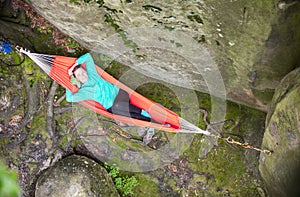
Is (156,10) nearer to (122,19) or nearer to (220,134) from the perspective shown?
(122,19)

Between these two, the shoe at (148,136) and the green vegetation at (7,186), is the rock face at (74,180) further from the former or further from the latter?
the green vegetation at (7,186)

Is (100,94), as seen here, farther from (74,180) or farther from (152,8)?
(152,8)

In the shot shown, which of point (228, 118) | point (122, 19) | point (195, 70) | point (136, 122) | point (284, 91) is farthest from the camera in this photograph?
point (228, 118)

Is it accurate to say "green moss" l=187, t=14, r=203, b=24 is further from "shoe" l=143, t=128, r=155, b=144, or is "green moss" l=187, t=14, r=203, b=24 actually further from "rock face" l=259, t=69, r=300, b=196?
"shoe" l=143, t=128, r=155, b=144

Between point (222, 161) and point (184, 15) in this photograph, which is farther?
point (222, 161)

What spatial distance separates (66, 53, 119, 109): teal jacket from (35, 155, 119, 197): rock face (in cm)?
77

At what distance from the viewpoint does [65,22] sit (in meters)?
3.73

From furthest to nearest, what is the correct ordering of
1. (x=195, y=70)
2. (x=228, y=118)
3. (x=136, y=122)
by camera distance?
(x=228, y=118)
(x=136, y=122)
(x=195, y=70)

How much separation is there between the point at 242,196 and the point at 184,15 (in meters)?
2.48

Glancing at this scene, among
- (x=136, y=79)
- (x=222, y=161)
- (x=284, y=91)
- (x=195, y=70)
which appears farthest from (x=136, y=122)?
(x=284, y=91)

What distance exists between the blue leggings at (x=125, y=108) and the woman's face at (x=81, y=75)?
44 cm

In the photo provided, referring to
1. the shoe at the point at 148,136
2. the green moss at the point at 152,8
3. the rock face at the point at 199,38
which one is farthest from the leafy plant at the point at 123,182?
the green moss at the point at 152,8

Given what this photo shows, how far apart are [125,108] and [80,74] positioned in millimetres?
652

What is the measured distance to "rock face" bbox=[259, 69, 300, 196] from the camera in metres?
2.36
